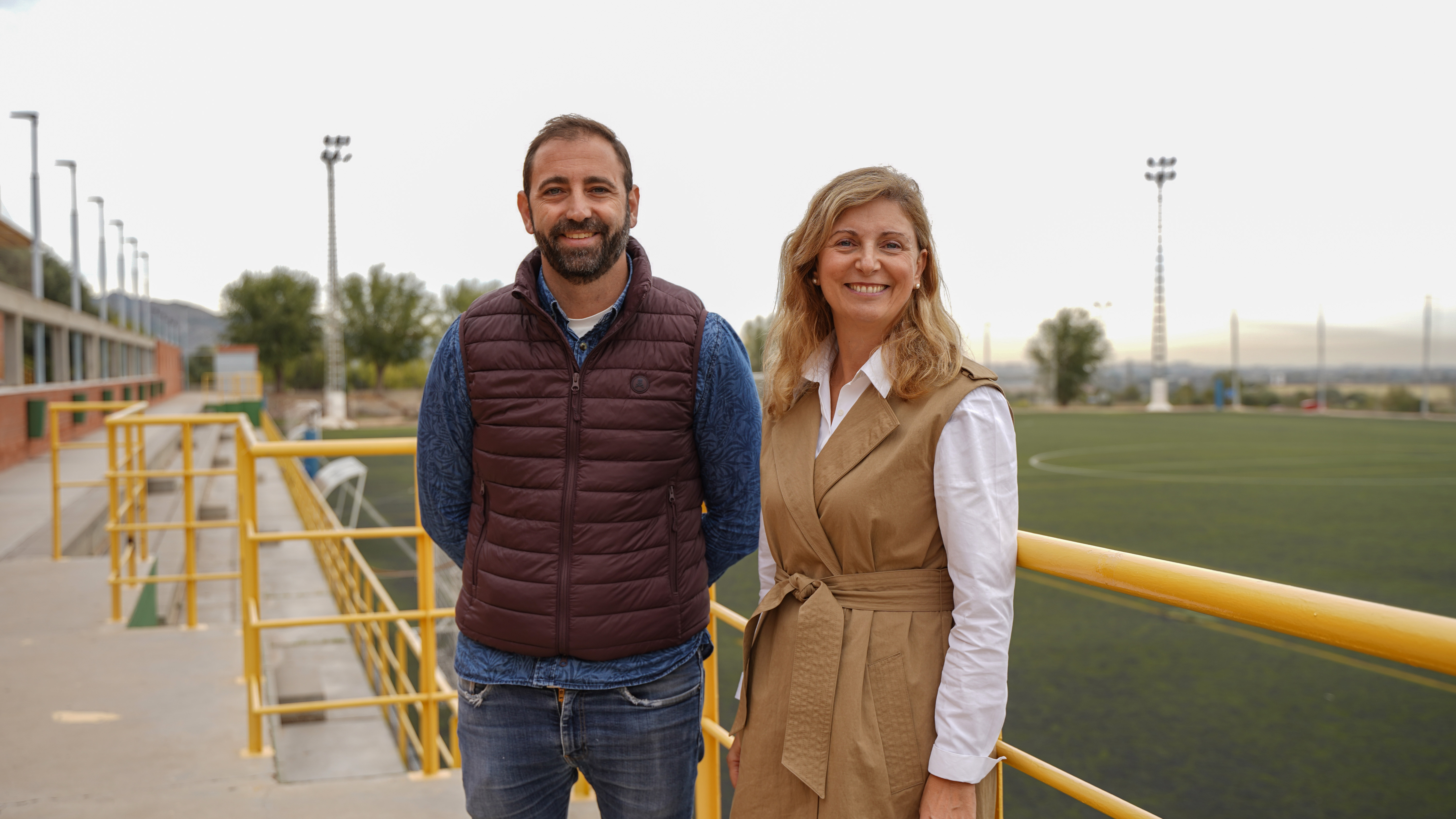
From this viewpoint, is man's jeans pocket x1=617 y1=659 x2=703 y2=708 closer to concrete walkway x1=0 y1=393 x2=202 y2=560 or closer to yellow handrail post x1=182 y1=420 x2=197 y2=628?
yellow handrail post x1=182 y1=420 x2=197 y2=628

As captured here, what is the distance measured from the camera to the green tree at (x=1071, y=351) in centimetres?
5675

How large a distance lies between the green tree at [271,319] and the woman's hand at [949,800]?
70344 millimetres

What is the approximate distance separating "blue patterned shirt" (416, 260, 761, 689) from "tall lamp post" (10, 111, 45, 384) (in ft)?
76.2

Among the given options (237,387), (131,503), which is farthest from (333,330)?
(131,503)

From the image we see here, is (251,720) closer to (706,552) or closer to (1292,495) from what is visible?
(706,552)

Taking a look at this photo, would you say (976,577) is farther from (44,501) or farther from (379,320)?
(379,320)

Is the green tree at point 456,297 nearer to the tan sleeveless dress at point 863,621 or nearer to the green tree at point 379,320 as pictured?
the green tree at point 379,320

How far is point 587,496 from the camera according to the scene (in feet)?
6.03

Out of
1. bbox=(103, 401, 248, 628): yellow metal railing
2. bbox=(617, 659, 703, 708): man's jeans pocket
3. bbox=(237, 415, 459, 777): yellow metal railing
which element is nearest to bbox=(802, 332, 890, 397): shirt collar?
bbox=(617, 659, 703, 708): man's jeans pocket

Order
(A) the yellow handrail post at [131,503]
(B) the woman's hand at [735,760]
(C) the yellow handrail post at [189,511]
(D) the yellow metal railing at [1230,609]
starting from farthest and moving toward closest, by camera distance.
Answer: (A) the yellow handrail post at [131,503] < (C) the yellow handrail post at [189,511] < (B) the woman's hand at [735,760] < (D) the yellow metal railing at [1230,609]

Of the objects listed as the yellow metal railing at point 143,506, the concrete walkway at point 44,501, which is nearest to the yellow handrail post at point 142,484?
the yellow metal railing at point 143,506

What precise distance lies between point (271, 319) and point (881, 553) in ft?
232

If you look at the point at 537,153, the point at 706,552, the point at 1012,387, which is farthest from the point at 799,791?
the point at 1012,387

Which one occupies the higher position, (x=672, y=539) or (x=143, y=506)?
(x=672, y=539)
